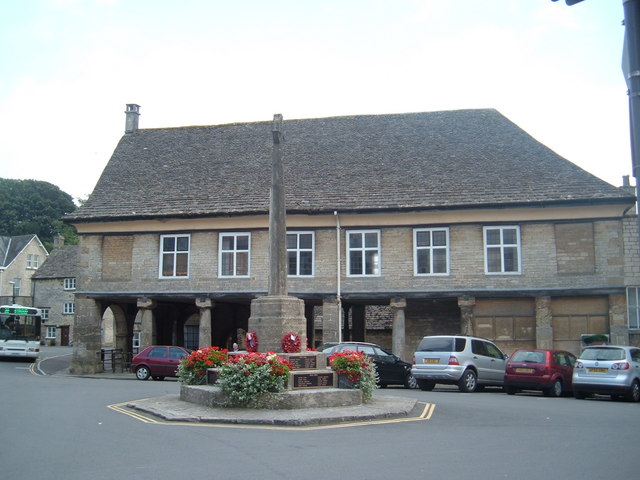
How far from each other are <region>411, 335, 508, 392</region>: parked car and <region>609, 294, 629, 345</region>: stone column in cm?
700

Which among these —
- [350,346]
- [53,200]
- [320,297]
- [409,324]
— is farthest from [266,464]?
[53,200]

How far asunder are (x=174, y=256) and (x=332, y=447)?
22066 mm

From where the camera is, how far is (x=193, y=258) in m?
30.9

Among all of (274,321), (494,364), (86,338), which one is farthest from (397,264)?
(86,338)

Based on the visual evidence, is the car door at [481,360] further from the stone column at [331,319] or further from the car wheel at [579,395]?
the stone column at [331,319]

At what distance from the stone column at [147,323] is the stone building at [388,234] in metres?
0.06

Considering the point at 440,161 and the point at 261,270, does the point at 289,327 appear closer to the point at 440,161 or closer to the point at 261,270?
the point at 261,270

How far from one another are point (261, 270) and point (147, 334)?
607 centimetres

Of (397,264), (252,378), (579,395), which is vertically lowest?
(579,395)

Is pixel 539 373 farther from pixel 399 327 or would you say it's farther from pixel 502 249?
pixel 399 327

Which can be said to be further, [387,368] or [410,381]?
[410,381]

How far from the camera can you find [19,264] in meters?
74.5

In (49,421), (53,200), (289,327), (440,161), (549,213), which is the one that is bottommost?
(49,421)

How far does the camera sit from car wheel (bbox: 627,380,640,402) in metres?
18.3
